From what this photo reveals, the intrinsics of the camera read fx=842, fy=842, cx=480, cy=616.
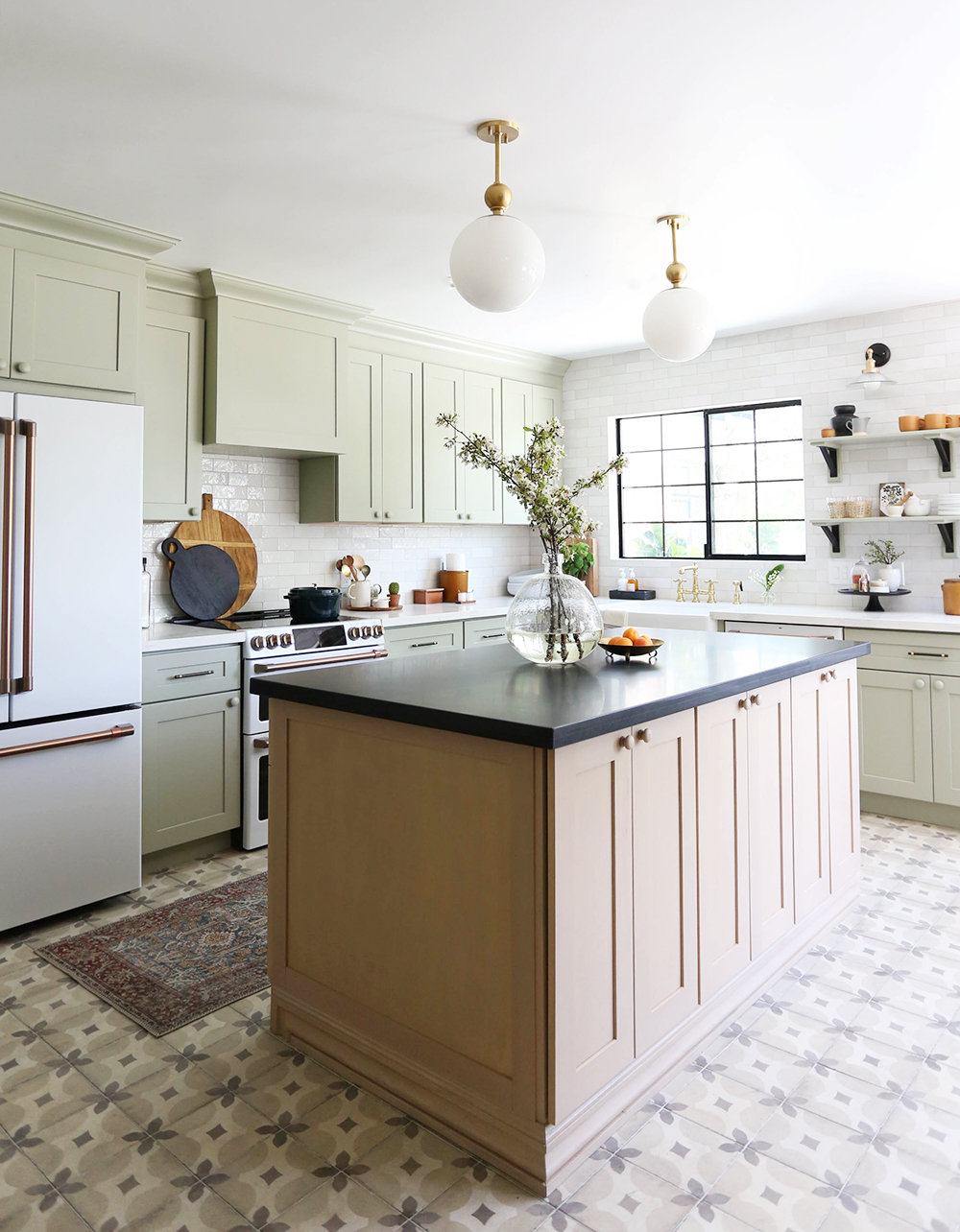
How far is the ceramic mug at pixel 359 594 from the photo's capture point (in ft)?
16.1

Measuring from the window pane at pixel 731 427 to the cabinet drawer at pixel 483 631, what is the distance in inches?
76.0

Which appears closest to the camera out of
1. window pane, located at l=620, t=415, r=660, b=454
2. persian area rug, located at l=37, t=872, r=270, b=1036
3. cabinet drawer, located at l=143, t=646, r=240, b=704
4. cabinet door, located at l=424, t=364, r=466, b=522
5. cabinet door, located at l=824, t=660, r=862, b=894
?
persian area rug, located at l=37, t=872, r=270, b=1036

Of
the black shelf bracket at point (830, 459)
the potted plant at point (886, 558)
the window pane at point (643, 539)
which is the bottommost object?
the potted plant at point (886, 558)

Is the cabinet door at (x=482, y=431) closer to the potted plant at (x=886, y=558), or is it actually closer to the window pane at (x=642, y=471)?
the window pane at (x=642, y=471)

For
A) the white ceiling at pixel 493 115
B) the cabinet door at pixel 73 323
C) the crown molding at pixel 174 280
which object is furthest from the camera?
the crown molding at pixel 174 280

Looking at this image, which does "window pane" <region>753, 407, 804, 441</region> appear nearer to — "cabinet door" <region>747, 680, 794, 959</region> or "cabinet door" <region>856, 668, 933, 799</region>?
"cabinet door" <region>856, 668, 933, 799</region>

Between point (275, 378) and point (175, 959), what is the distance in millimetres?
2746

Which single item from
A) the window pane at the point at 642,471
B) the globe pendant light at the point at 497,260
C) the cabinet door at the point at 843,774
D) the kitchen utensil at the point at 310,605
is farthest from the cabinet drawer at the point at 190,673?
the window pane at the point at 642,471

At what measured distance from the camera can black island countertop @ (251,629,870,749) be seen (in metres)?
1.80

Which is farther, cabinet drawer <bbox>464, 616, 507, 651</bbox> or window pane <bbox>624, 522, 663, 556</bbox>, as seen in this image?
window pane <bbox>624, 522, 663, 556</bbox>

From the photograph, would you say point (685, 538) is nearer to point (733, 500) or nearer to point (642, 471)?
point (733, 500)

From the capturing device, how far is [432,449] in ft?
17.2

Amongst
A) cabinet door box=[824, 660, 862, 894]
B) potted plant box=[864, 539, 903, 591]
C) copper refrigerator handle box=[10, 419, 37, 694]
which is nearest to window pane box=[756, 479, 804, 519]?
potted plant box=[864, 539, 903, 591]

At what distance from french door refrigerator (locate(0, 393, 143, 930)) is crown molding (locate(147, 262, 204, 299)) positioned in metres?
0.96
